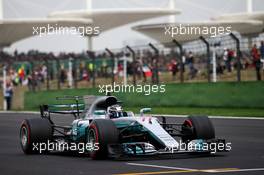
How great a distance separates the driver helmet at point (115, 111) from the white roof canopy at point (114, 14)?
57347 mm

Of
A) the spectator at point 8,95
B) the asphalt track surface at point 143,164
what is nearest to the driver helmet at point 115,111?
the asphalt track surface at point 143,164

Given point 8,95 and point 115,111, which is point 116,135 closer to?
point 115,111

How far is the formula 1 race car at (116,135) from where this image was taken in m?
15.1

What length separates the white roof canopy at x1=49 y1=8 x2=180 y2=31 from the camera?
74562 mm

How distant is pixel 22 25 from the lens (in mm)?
70438

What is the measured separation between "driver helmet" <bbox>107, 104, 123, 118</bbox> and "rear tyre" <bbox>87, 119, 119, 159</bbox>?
0.93 metres

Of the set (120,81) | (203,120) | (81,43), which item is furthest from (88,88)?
(81,43)

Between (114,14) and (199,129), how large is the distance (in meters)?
60.1

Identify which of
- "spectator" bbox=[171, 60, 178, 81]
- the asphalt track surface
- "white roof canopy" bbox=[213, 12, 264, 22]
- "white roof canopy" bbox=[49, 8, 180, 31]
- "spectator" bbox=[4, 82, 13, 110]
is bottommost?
the asphalt track surface

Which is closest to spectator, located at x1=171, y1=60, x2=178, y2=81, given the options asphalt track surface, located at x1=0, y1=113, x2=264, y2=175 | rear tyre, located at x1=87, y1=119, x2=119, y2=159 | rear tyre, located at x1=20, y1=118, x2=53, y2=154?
asphalt track surface, located at x1=0, y1=113, x2=264, y2=175

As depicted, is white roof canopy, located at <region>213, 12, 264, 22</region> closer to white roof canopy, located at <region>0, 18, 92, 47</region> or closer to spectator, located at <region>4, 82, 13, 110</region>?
white roof canopy, located at <region>0, 18, 92, 47</region>

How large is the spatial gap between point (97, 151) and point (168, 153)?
113 cm

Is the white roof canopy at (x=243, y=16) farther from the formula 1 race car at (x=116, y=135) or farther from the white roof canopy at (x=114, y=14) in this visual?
the formula 1 race car at (x=116, y=135)

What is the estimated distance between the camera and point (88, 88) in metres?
38.0
